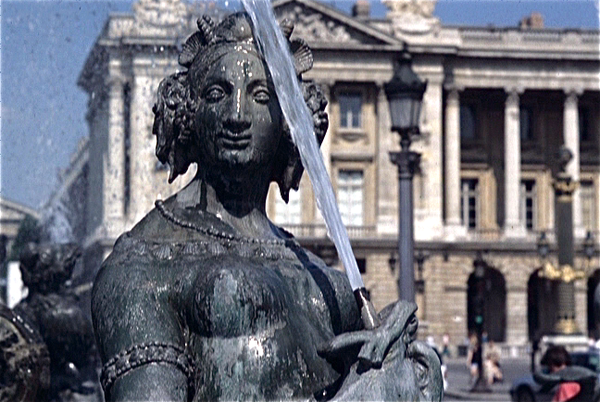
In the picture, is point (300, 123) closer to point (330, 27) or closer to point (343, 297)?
point (343, 297)

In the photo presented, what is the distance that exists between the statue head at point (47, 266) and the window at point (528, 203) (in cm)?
5648

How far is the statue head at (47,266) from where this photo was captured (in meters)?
6.22

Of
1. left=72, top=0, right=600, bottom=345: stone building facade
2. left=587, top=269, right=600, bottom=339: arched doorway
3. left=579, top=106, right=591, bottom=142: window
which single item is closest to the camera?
left=587, top=269, right=600, bottom=339: arched doorway

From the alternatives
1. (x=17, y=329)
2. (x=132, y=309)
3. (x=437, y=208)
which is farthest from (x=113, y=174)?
(x=437, y=208)

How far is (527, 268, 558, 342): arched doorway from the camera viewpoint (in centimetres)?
6169

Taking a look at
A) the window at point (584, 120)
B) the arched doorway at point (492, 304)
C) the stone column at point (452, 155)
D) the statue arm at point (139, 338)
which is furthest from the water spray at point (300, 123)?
the window at point (584, 120)

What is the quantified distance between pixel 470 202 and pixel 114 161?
1480 inches

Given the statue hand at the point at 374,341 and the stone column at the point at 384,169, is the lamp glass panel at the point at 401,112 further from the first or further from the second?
the stone column at the point at 384,169

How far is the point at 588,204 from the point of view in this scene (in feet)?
207

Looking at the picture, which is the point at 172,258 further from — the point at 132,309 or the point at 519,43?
the point at 519,43

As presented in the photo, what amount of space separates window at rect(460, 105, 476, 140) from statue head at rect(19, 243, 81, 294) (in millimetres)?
57003

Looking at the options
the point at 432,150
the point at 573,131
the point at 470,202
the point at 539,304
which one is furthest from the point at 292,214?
the point at 573,131

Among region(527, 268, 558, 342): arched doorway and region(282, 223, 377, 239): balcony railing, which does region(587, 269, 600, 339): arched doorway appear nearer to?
region(527, 268, 558, 342): arched doorway

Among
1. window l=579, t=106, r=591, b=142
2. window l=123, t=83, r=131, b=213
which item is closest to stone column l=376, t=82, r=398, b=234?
window l=579, t=106, r=591, b=142
